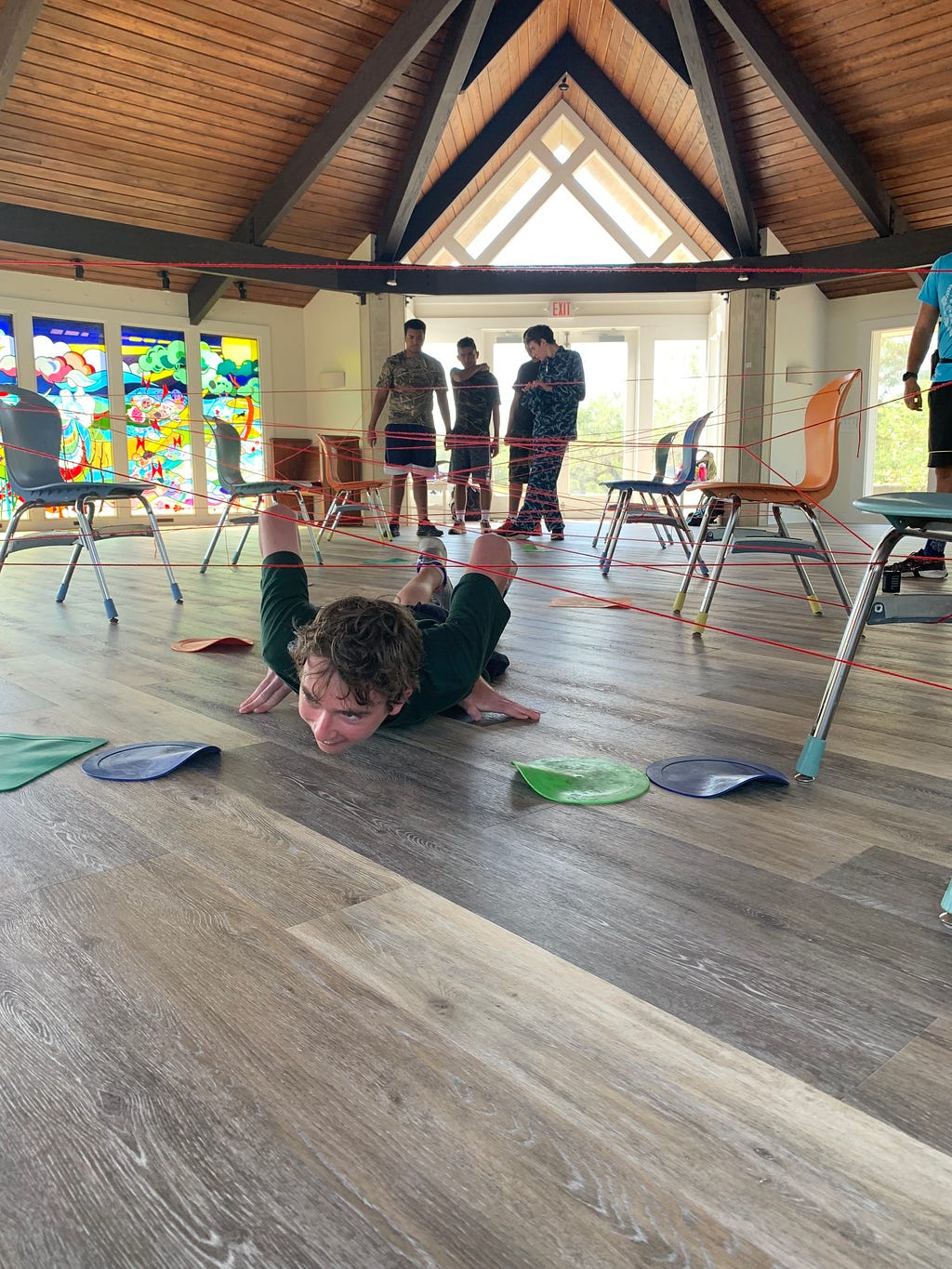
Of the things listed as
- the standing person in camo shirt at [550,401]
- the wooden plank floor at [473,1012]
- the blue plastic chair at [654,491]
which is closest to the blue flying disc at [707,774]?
the wooden plank floor at [473,1012]

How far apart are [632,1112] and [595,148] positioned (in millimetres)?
9555

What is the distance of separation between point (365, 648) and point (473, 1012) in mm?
613

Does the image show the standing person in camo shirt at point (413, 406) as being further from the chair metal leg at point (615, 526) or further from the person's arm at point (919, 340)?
the person's arm at point (919, 340)

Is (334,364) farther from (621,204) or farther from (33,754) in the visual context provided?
(33,754)

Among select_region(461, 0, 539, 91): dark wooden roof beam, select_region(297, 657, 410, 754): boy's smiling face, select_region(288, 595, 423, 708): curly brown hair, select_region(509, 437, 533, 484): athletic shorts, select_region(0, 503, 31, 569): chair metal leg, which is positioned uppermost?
select_region(461, 0, 539, 91): dark wooden roof beam

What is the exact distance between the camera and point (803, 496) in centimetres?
257

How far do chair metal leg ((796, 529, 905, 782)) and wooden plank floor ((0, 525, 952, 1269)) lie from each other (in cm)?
7

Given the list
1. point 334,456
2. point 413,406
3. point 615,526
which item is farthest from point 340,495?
point 615,526

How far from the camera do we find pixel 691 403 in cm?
953

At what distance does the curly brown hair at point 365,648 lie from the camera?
51.3 inches

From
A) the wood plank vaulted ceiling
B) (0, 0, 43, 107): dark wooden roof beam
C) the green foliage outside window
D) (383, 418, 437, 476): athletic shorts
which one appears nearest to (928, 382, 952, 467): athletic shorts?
(383, 418, 437, 476): athletic shorts

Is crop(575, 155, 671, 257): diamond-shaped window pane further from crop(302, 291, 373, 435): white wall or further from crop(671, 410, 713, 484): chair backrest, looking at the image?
crop(671, 410, 713, 484): chair backrest

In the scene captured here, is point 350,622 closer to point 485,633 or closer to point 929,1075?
point 485,633

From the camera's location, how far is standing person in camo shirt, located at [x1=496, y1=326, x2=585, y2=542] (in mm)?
5188
